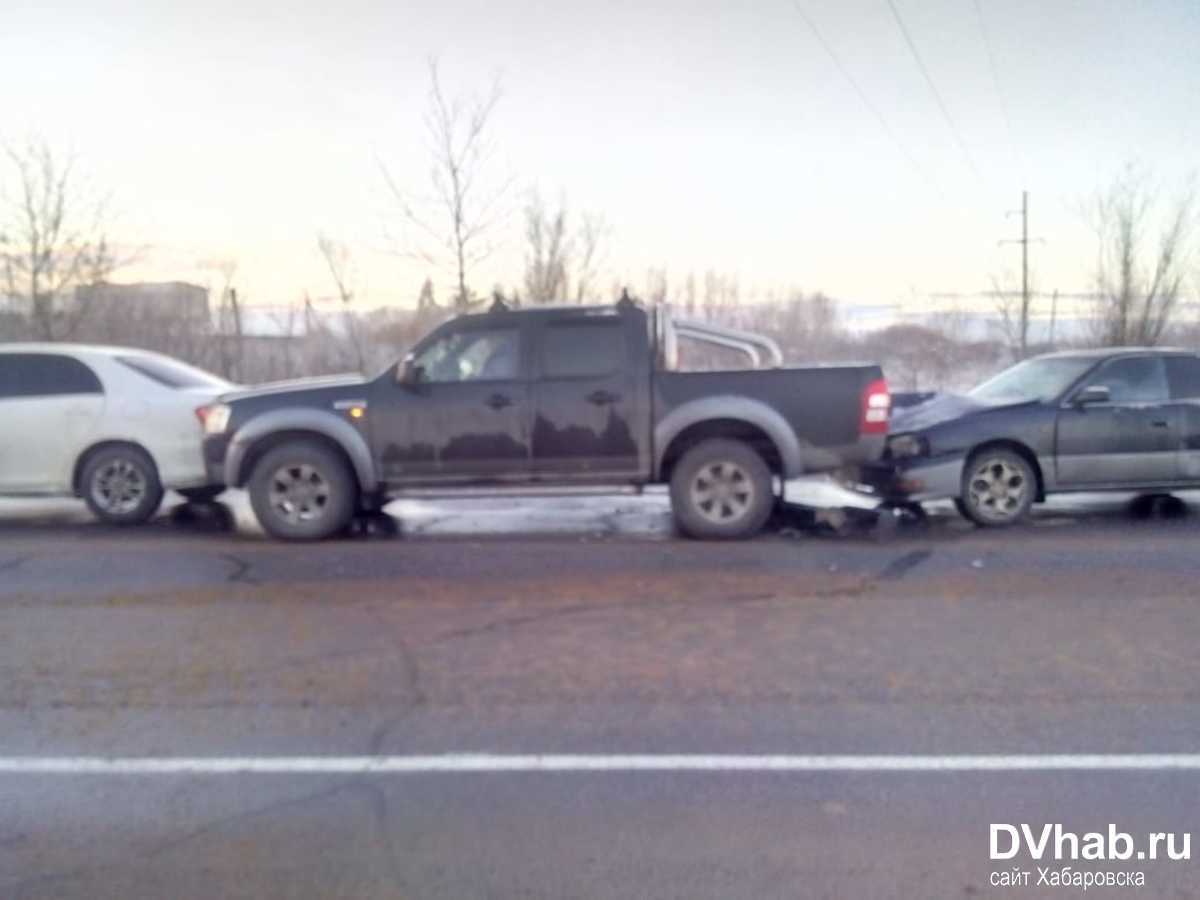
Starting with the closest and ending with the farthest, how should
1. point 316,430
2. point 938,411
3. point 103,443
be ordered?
point 316,430 → point 938,411 → point 103,443

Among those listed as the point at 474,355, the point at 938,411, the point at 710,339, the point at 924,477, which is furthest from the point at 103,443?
the point at 938,411

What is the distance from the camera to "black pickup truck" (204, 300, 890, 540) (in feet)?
31.6

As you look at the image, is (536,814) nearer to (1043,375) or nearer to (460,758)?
(460,758)

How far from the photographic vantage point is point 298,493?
390 inches

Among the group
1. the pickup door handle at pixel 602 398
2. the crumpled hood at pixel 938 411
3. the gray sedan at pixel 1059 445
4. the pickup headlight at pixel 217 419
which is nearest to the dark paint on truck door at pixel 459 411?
the pickup door handle at pixel 602 398

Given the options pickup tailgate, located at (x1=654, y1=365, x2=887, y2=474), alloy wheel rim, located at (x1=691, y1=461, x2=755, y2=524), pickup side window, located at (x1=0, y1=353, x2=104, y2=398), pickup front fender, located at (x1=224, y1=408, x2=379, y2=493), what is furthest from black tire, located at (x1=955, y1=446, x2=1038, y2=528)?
pickup side window, located at (x1=0, y1=353, x2=104, y2=398)

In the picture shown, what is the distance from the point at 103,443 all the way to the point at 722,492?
6.15 m

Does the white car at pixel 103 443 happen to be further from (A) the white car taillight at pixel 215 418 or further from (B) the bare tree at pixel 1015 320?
(B) the bare tree at pixel 1015 320

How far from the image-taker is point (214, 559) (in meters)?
9.14

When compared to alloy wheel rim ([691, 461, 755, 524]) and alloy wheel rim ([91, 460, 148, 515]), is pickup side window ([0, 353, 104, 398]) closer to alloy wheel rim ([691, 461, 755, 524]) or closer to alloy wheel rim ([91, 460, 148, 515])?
alloy wheel rim ([91, 460, 148, 515])

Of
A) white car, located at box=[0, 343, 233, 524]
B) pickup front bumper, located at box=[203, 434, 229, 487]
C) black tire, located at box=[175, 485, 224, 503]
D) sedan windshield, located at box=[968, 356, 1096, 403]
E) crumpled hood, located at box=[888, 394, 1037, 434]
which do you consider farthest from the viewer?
black tire, located at box=[175, 485, 224, 503]

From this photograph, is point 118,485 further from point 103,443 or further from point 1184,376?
point 1184,376

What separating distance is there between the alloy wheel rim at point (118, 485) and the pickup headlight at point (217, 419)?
1.44 m

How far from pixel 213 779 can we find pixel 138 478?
23.6 ft
